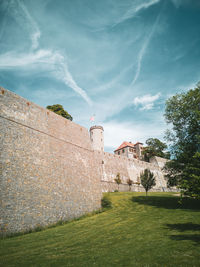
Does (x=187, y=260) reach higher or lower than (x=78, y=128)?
lower

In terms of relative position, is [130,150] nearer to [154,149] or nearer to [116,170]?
[154,149]

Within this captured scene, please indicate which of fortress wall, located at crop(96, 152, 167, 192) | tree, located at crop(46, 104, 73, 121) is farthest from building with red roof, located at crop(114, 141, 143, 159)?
tree, located at crop(46, 104, 73, 121)

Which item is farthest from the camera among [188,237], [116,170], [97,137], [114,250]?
[97,137]

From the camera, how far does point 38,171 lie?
504 inches

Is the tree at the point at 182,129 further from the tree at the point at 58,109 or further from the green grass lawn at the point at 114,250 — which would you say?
the tree at the point at 58,109

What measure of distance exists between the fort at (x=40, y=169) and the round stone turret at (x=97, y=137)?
21194 mm

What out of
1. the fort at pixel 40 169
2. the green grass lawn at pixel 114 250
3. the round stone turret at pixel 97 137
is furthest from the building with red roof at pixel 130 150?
the green grass lawn at pixel 114 250

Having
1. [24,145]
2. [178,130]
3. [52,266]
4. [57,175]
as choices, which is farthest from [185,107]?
[52,266]

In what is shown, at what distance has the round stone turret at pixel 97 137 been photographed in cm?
4191

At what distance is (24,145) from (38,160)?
5.36 ft

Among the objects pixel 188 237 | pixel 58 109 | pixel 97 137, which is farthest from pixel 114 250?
pixel 97 137

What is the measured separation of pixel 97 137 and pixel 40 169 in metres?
29.9

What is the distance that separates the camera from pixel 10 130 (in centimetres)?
1197

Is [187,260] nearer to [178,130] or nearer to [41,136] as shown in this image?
[41,136]
